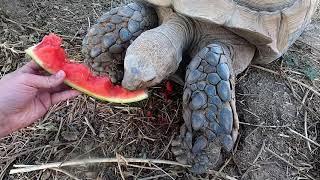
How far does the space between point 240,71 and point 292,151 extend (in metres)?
0.60

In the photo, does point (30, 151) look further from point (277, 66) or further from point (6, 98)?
point (277, 66)

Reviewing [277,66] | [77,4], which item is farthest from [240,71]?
[77,4]

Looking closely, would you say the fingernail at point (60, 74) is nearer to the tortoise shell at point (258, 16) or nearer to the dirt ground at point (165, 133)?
the dirt ground at point (165, 133)

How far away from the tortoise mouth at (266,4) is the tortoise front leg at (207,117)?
0.35 meters

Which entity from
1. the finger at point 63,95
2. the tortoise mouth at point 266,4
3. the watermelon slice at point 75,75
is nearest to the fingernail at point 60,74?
the watermelon slice at point 75,75

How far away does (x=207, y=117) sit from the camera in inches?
101

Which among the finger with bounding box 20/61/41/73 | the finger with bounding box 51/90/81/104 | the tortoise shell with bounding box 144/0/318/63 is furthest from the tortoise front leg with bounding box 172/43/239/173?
the finger with bounding box 20/61/41/73

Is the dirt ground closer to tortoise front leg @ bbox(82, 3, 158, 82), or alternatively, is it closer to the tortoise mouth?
tortoise front leg @ bbox(82, 3, 158, 82)

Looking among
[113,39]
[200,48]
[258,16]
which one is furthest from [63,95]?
[258,16]

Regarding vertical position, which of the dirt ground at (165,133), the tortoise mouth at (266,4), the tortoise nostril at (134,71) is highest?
the tortoise mouth at (266,4)

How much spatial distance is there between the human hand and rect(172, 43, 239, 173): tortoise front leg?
0.75m

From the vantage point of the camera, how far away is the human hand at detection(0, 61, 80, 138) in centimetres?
265

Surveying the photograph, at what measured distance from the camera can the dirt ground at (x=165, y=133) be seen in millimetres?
2664

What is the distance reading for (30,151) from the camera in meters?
2.79
